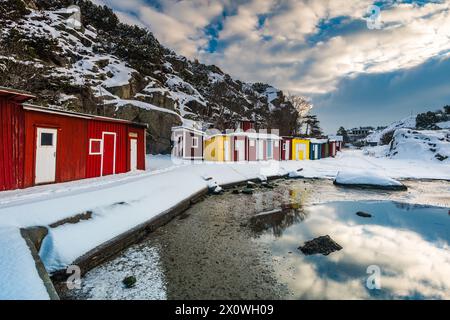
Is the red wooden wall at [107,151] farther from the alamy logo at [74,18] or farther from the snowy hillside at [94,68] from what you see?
the alamy logo at [74,18]

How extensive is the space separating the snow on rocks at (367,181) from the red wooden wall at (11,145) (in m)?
17.5

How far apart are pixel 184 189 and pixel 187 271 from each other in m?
6.83

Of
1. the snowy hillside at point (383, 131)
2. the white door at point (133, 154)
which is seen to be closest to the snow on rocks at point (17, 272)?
the white door at point (133, 154)

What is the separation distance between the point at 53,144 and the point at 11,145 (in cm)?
162

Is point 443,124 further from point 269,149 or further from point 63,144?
point 63,144

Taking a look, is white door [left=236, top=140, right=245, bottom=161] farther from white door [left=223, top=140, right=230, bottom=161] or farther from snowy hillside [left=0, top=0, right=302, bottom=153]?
snowy hillside [left=0, top=0, right=302, bottom=153]

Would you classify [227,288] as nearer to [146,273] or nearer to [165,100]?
[146,273]

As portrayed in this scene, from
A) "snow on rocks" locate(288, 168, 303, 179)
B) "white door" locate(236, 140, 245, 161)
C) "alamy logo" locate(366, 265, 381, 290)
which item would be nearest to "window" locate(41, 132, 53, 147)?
"alamy logo" locate(366, 265, 381, 290)

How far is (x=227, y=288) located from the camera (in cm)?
470

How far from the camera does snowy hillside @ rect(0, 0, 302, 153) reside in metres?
20.9

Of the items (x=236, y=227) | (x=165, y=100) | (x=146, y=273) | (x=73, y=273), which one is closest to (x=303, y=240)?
(x=236, y=227)

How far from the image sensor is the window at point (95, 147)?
12457mm

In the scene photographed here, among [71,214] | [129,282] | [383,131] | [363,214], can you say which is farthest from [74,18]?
[383,131]

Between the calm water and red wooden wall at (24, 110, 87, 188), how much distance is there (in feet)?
28.8
